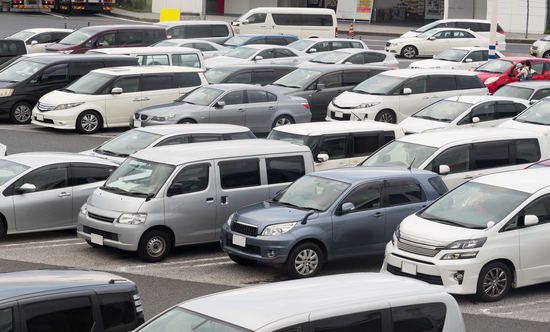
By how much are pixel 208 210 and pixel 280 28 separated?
98.3ft

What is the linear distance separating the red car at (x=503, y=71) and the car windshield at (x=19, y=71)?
12.5 m

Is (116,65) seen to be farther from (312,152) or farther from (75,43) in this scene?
(312,152)

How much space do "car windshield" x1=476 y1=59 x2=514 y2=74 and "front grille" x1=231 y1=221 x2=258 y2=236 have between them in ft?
61.7

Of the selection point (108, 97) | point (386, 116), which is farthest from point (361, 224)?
point (108, 97)

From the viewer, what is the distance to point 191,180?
1625 cm

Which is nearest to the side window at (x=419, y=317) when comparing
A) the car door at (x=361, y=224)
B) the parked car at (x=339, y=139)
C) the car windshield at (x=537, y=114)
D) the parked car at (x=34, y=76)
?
the car door at (x=361, y=224)

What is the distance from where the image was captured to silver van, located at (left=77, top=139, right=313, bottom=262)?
1588cm

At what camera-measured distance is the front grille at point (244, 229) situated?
15.0 metres

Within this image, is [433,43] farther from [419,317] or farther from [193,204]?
[419,317]

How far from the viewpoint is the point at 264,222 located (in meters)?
14.9

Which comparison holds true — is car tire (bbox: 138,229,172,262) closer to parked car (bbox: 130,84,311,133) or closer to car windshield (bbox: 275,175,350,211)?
car windshield (bbox: 275,175,350,211)

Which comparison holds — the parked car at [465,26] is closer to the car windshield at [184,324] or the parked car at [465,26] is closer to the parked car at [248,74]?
the parked car at [248,74]

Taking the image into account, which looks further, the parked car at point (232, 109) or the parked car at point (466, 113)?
the parked car at point (232, 109)

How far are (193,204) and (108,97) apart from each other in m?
11.2
